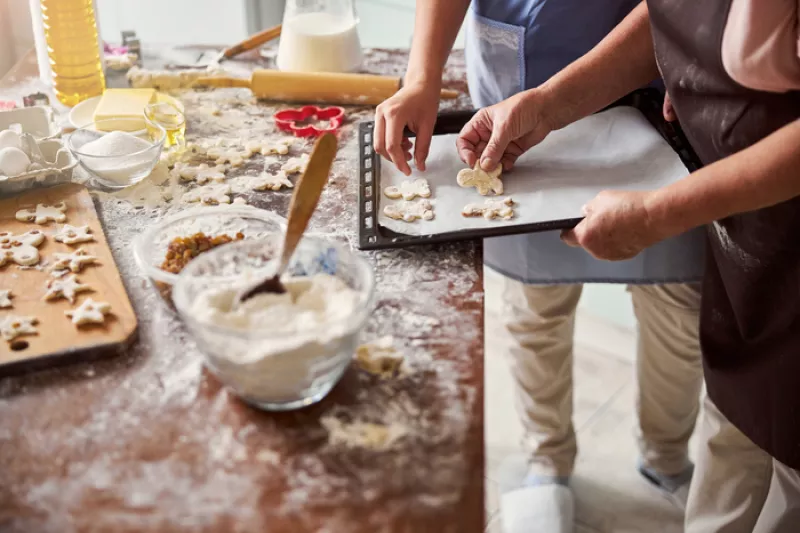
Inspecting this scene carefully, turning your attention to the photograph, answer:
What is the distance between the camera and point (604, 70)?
125 centimetres

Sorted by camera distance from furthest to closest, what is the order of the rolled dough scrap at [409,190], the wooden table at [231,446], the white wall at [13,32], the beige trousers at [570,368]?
the white wall at [13,32]
the beige trousers at [570,368]
the rolled dough scrap at [409,190]
the wooden table at [231,446]

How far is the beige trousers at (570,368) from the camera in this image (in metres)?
1.56

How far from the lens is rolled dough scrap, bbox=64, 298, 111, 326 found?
3.02ft

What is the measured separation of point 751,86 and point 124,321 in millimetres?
785

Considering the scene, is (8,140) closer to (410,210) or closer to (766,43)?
(410,210)

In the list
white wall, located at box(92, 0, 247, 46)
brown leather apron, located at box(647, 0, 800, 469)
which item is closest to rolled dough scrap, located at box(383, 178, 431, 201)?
brown leather apron, located at box(647, 0, 800, 469)

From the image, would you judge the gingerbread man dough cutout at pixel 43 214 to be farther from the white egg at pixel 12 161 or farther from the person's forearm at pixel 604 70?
the person's forearm at pixel 604 70

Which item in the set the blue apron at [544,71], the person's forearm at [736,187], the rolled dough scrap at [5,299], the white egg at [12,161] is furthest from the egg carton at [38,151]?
the person's forearm at [736,187]

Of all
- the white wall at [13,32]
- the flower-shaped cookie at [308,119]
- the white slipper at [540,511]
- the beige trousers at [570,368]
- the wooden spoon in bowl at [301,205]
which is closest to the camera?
the wooden spoon in bowl at [301,205]

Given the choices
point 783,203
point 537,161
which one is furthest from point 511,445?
point 783,203

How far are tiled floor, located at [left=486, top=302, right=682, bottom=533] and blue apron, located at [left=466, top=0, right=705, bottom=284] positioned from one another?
56cm

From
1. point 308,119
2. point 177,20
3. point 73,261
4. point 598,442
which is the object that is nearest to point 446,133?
point 308,119

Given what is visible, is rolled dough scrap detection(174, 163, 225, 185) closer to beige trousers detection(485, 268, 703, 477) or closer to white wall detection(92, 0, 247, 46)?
beige trousers detection(485, 268, 703, 477)

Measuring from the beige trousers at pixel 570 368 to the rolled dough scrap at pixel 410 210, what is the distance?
1.67 ft
